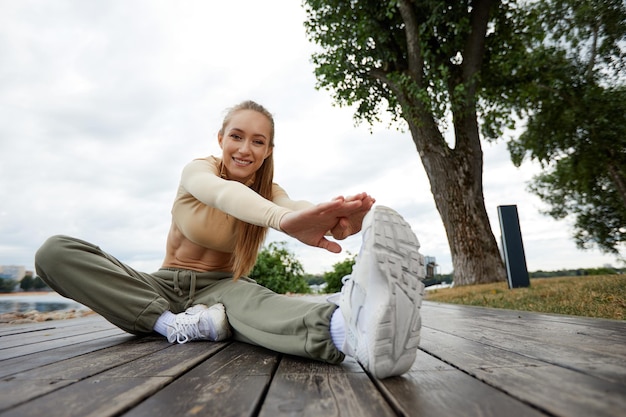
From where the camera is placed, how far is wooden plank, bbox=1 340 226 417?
0.85m

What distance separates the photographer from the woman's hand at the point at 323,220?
1221 mm

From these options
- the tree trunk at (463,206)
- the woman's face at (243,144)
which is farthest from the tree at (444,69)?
the woman's face at (243,144)

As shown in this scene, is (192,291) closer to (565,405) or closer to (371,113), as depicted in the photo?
(565,405)

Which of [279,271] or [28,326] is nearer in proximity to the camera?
[28,326]

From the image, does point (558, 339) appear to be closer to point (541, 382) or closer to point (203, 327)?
point (541, 382)

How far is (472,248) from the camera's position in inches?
247

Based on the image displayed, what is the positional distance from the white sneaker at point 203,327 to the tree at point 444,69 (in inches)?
202

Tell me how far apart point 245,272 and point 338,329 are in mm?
909

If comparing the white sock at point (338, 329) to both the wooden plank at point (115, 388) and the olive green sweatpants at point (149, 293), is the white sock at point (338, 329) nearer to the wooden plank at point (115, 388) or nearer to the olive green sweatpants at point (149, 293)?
the olive green sweatpants at point (149, 293)

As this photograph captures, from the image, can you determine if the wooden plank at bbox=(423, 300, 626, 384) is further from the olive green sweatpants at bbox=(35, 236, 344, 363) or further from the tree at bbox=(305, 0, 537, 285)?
the tree at bbox=(305, 0, 537, 285)

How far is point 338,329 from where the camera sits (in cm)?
125

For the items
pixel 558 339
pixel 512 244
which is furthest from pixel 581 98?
pixel 558 339

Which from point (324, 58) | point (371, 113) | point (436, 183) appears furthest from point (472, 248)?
point (324, 58)

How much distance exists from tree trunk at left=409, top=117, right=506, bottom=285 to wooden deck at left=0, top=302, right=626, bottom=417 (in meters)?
4.68
